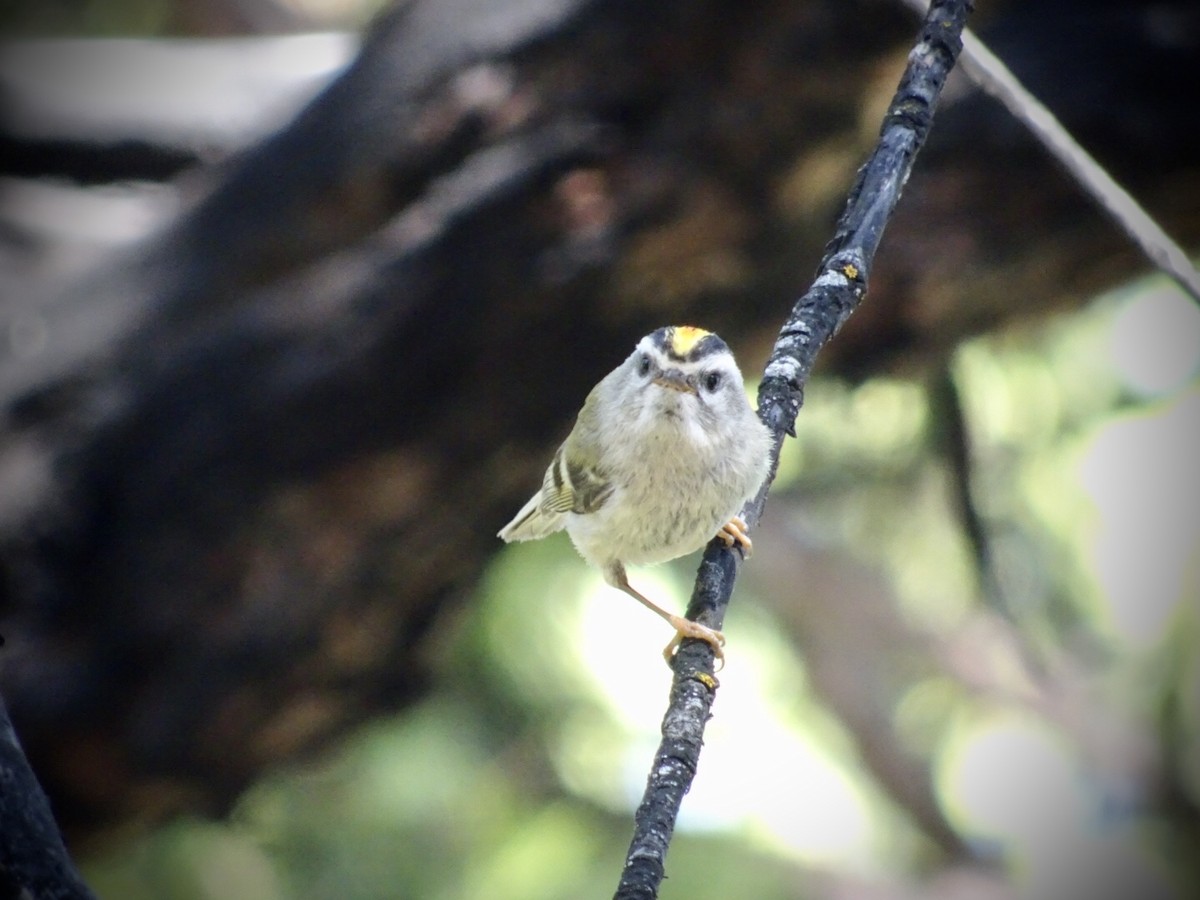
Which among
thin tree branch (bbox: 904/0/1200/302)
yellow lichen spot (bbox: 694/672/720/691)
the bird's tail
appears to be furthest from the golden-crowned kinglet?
thin tree branch (bbox: 904/0/1200/302)

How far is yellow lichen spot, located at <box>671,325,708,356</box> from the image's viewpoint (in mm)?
1861

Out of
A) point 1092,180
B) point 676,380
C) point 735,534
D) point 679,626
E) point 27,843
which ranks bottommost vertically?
point 27,843

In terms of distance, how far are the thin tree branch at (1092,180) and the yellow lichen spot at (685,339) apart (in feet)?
1.78

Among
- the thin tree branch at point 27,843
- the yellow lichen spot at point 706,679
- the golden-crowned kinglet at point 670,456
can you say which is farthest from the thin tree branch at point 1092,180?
the thin tree branch at point 27,843

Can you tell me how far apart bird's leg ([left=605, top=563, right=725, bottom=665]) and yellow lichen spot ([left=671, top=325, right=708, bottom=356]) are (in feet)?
1.31

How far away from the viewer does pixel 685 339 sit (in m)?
1.88

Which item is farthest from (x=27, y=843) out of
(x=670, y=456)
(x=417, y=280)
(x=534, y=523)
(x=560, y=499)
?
(x=417, y=280)

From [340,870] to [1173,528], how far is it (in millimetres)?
2136

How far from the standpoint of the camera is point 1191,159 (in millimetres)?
2824

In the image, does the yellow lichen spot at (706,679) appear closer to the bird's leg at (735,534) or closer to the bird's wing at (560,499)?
the bird's leg at (735,534)

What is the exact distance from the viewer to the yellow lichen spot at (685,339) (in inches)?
73.3

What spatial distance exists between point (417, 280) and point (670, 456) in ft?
3.56

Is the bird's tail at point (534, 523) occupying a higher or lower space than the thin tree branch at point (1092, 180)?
lower

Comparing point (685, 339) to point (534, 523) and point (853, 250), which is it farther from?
point (534, 523)
